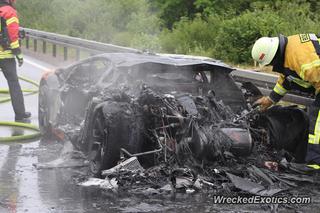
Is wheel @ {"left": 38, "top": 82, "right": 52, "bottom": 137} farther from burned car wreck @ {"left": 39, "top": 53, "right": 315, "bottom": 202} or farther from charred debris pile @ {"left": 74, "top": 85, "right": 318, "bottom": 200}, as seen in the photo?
charred debris pile @ {"left": 74, "top": 85, "right": 318, "bottom": 200}

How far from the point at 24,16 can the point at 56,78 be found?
24.7 m

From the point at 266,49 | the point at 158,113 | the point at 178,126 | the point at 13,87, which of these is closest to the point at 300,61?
the point at 266,49

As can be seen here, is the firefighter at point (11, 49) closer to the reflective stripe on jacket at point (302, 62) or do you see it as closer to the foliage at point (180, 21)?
the reflective stripe on jacket at point (302, 62)

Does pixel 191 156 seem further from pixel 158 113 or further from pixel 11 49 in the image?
pixel 11 49

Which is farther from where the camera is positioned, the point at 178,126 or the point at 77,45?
the point at 77,45

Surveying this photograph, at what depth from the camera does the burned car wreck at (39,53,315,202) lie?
20.4 feet

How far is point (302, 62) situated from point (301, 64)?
0.02 m

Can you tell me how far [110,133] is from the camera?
20.7ft

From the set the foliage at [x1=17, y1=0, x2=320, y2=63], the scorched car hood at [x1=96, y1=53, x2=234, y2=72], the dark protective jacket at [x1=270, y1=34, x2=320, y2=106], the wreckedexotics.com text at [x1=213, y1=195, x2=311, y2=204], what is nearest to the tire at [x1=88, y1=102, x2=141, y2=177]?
the scorched car hood at [x1=96, y1=53, x2=234, y2=72]

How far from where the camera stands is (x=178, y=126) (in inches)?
250

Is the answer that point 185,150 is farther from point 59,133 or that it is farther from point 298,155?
point 59,133

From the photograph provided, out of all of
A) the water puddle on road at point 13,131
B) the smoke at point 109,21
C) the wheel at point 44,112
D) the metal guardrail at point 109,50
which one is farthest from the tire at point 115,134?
the smoke at point 109,21

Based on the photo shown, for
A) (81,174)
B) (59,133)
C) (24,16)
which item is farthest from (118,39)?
(81,174)

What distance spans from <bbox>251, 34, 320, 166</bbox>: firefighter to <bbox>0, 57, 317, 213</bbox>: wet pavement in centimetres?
132
